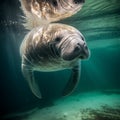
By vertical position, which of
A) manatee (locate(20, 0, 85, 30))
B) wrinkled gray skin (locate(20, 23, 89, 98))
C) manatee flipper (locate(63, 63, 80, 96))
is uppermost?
manatee (locate(20, 0, 85, 30))

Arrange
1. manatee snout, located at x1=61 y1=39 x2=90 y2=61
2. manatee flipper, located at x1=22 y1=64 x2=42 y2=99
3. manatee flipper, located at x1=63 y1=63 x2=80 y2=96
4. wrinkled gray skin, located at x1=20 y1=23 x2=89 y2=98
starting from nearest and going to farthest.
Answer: manatee snout, located at x1=61 y1=39 x2=90 y2=61 < wrinkled gray skin, located at x1=20 y1=23 x2=89 y2=98 < manatee flipper, located at x1=63 y1=63 x2=80 y2=96 < manatee flipper, located at x1=22 y1=64 x2=42 y2=99

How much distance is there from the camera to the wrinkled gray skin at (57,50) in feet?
16.7

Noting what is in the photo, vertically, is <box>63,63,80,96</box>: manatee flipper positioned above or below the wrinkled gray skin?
below

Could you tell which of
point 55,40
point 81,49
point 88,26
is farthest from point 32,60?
A: point 88,26

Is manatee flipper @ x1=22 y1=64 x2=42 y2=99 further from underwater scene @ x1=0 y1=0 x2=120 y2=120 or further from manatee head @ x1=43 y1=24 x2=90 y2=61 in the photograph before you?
manatee head @ x1=43 y1=24 x2=90 y2=61

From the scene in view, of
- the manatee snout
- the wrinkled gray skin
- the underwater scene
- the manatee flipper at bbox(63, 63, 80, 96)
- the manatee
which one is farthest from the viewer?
the manatee

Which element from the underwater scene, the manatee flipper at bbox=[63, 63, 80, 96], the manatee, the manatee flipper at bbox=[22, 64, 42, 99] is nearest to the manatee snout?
the underwater scene

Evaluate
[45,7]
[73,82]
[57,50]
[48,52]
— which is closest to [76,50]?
[57,50]

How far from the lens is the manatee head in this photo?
16.4 feet

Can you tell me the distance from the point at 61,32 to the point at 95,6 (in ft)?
24.4

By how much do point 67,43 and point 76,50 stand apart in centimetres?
51

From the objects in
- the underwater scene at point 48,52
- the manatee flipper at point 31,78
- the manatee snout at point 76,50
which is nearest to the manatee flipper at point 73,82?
the underwater scene at point 48,52

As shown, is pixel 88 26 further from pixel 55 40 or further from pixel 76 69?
pixel 55 40

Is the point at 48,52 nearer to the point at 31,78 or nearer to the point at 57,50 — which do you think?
the point at 57,50
